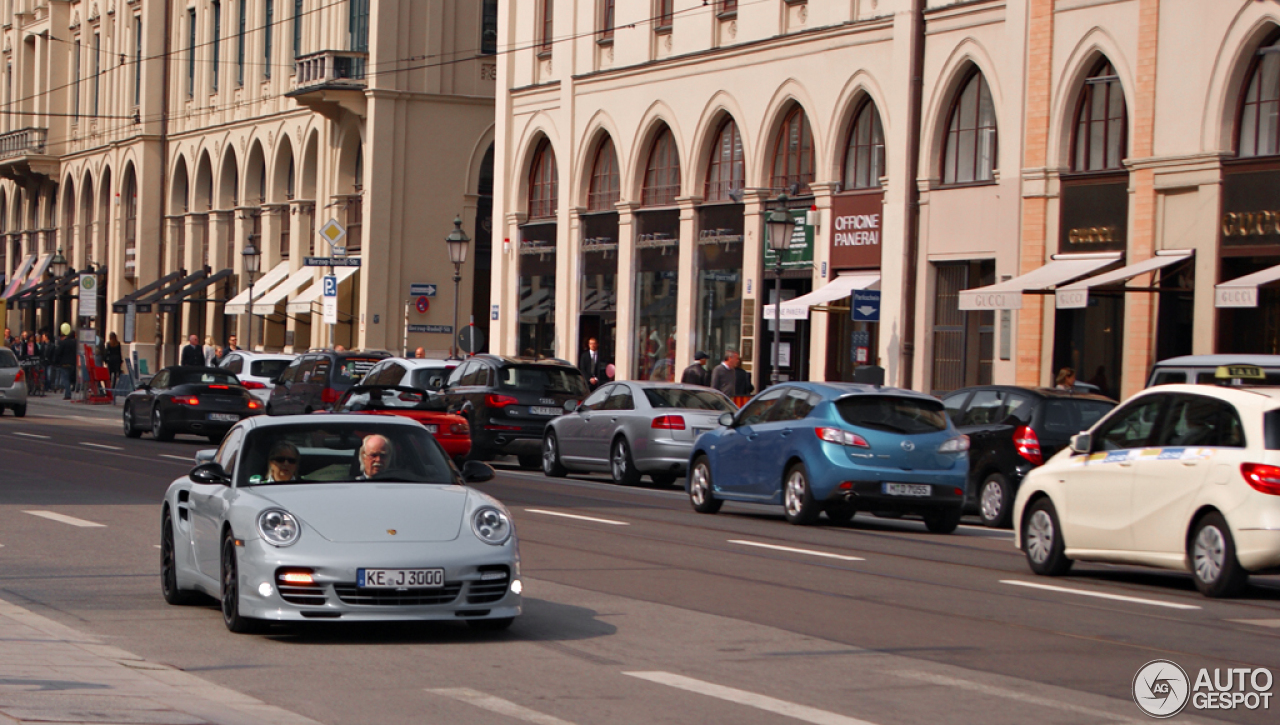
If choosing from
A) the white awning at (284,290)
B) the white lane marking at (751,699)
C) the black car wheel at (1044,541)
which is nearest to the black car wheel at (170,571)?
the white lane marking at (751,699)

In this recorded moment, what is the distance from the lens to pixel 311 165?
57438mm

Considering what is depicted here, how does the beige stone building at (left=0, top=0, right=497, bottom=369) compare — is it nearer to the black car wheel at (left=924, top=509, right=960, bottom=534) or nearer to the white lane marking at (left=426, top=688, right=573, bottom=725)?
the black car wheel at (left=924, top=509, right=960, bottom=534)

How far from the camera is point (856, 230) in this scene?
113 ft

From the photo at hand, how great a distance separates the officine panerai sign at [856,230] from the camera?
1336 inches

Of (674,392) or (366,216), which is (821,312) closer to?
(674,392)

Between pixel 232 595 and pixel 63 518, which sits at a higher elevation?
pixel 232 595

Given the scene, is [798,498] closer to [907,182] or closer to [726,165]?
[907,182]

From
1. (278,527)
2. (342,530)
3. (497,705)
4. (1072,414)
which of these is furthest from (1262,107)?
(497,705)

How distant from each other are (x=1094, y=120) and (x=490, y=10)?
2811 cm

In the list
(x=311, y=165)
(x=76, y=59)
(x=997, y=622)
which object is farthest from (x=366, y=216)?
(x=997, y=622)

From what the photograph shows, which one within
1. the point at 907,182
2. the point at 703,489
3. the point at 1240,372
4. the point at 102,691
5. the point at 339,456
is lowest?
the point at 703,489

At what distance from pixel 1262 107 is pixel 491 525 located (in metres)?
19.8

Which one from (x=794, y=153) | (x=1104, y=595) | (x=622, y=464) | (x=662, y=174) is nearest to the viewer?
(x=1104, y=595)

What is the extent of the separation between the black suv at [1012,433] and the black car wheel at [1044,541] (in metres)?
5.27
